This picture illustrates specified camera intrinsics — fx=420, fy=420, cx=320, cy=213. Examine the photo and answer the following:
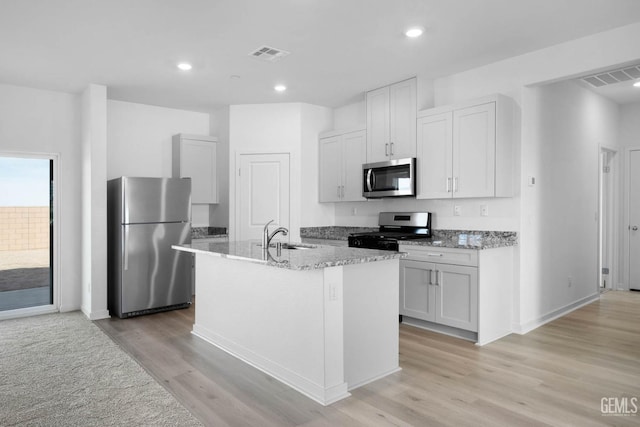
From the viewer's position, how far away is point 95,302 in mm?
4668

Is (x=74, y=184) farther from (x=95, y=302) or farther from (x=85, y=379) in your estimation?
(x=85, y=379)

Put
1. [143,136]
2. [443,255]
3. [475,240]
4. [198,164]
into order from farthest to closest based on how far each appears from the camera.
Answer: [198,164] < [143,136] < [475,240] < [443,255]

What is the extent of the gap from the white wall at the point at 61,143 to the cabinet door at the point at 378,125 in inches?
138

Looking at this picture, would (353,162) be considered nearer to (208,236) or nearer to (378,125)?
(378,125)

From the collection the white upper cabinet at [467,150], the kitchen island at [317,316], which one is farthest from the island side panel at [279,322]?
the white upper cabinet at [467,150]

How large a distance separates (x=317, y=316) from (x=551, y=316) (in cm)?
308

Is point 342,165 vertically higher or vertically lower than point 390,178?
higher

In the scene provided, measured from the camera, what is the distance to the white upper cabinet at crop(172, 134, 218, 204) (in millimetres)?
5609

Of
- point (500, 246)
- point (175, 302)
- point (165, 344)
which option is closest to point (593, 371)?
point (500, 246)

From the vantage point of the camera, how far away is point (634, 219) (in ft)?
19.3

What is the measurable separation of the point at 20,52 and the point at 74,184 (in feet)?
5.73

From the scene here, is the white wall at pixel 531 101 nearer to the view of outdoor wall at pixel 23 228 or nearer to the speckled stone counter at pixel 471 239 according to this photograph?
the speckled stone counter at pixel 471 239

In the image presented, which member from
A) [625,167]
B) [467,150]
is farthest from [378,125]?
[625,167]

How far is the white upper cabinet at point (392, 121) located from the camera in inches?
180
